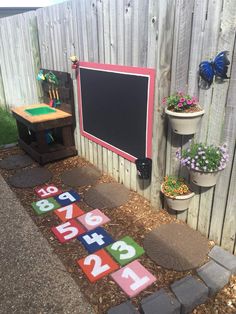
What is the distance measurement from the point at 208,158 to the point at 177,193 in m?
0.66

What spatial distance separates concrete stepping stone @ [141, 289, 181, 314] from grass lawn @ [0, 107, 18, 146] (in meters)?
4.74

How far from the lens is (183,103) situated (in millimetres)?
2713

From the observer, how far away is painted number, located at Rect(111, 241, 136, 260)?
285 centimetres

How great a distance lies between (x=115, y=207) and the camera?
3.69 metres

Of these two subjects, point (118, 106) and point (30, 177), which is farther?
point (30, 177)

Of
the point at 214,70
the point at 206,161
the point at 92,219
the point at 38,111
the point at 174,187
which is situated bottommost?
the point at 92,219

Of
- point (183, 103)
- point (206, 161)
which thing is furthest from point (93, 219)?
point (183, 103)

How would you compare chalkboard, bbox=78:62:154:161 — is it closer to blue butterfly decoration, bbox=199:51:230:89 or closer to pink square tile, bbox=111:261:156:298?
blue butterfly decoration, bbox=199:51:230:89

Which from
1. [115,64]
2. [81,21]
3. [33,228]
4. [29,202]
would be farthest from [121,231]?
[81,21]

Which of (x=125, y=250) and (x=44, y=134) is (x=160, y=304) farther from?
(x=44, y=134)

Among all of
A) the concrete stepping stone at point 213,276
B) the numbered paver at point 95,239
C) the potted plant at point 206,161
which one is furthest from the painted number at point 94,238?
the potted plant at point 206,161

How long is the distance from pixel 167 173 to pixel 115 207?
2.68ft

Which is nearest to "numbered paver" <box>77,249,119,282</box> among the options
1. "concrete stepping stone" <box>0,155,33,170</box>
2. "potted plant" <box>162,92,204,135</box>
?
"potted plant" <box>162,92,204,135</box>

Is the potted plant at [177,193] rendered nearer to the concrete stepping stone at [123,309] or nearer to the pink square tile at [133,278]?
the pink square tile at [133,278]
